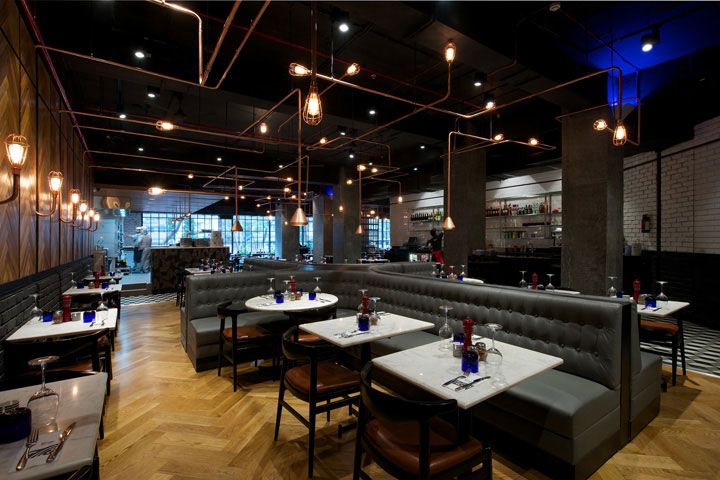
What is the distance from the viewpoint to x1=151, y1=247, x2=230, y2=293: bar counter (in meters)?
10.6

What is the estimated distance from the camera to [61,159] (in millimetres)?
5586

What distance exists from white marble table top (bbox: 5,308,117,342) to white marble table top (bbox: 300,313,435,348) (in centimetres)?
194

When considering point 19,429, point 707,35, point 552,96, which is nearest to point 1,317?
point 19,429

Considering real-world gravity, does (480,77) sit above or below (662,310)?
above

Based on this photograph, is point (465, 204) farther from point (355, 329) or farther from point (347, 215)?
point (355, 329)

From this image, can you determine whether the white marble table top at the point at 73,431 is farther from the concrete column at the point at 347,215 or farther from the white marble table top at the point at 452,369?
the concrete column at the point at 347,215

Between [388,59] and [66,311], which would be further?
[388,59]

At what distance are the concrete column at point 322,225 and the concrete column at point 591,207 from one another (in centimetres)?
1005

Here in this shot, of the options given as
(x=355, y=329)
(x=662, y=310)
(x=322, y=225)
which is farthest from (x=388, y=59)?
(x=322, y=225)

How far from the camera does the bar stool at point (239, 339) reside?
384 cm

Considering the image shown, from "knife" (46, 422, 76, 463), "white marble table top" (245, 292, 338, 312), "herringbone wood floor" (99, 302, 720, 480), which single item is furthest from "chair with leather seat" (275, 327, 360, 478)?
"knife" (46, 422, 76, 463)

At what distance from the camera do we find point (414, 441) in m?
1.89

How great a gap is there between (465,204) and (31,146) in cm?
807

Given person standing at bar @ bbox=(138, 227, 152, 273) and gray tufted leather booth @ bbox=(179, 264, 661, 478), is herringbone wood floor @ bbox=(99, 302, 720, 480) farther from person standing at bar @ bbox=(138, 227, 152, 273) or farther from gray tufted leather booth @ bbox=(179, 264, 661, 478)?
person standing at bar @ bbox=(138, 227, 152, 273)
